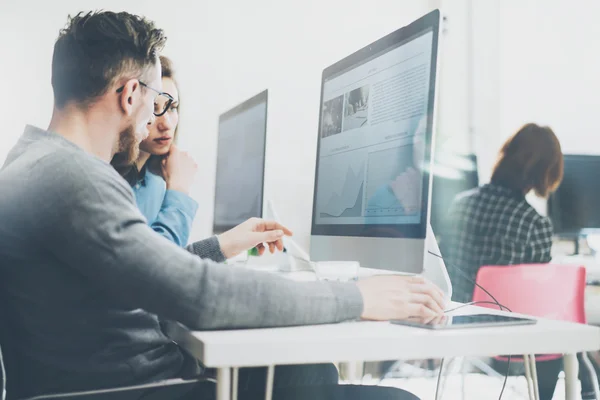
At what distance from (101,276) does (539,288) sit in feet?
5.39

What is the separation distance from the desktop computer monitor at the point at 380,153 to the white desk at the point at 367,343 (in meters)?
0.28

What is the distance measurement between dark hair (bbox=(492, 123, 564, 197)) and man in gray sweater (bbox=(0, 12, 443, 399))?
1.64 meters

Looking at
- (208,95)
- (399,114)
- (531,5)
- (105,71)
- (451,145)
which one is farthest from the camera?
(531,5)

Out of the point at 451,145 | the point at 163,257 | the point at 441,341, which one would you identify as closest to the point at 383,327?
the point at 441,341

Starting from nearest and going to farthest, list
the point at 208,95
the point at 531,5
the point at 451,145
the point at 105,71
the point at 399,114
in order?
the point at 105,71, the point at 399,114, the point at 208,95, the point at 451,145, the point at 531,5

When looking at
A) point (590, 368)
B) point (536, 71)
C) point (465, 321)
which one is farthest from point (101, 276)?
point (536, 71)

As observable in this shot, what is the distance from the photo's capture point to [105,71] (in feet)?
3.21

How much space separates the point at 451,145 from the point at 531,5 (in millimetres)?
1025

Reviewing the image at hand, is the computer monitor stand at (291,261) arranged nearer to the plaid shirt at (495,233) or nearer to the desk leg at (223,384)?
the plaid shirt at (495,233)

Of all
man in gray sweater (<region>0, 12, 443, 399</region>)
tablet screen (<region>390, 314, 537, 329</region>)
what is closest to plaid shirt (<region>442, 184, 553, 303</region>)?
tablet screen (<region>390, 314, 537, 329</region>)

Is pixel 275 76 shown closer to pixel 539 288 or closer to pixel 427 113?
pixel 539 288

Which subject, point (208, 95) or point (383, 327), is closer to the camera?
point (383, 327)

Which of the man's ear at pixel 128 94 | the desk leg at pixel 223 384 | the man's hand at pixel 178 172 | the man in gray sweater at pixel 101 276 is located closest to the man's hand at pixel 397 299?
the man in gray sweater at pixel 101 276

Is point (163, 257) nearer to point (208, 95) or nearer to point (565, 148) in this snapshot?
point (208, 95)
